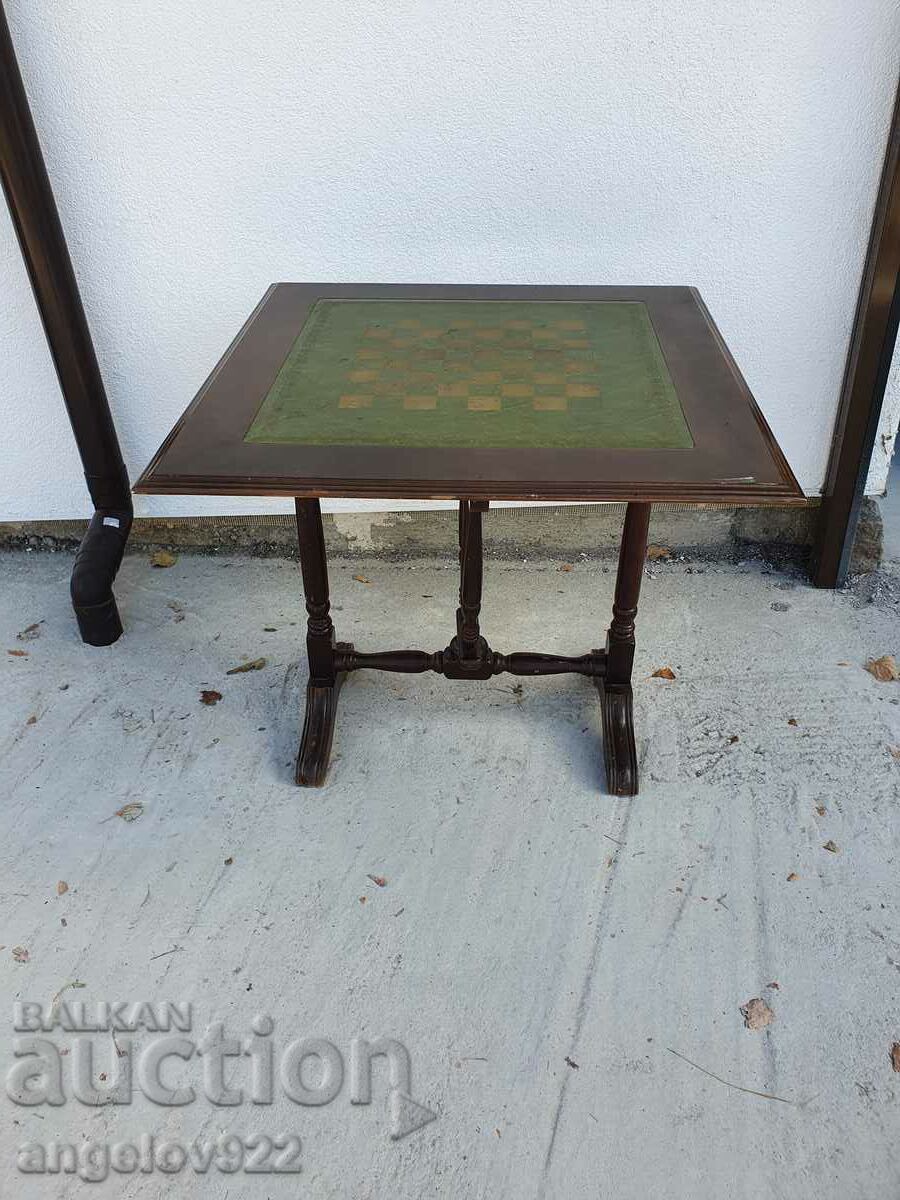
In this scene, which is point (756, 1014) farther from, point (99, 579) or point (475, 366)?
point (99, 579)

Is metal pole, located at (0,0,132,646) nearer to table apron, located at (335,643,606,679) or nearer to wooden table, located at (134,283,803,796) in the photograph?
wooden table, located at (134,283,803,796)

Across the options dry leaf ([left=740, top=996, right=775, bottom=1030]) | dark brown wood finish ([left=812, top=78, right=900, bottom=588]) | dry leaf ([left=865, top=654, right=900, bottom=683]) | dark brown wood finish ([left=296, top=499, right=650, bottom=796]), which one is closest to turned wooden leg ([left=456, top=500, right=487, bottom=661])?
dark brown wood finish ([left=296, top=499, right=650, bottom=796])

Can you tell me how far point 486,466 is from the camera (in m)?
1.68

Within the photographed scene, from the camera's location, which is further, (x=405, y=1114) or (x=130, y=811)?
(x=130, y=811)

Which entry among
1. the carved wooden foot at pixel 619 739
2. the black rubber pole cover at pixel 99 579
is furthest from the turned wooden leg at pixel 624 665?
the black rubber pole cover at pixel 99 579

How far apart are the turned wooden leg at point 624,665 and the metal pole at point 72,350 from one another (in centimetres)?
143

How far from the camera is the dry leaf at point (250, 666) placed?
2.71 metres

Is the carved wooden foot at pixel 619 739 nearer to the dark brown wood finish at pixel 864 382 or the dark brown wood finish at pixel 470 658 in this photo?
the dark brown wood finish at pixel 470 658

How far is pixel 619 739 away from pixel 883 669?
2.72 feet

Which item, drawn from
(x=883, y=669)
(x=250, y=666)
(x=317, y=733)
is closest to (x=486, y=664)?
(x=317, y=733)

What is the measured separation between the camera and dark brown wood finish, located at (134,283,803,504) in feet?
5.32

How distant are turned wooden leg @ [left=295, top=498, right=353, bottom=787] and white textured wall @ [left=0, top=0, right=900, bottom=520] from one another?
88cm

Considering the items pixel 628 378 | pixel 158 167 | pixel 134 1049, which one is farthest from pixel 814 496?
pixel 134 1049

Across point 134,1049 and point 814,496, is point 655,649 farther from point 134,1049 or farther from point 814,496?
point 134,1049
